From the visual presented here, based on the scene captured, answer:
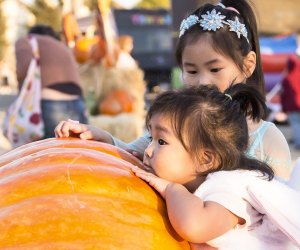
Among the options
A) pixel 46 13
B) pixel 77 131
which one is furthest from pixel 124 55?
pixel 46 13

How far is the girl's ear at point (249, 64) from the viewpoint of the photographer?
269 centimetres

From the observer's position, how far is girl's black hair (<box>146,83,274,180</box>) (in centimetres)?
177

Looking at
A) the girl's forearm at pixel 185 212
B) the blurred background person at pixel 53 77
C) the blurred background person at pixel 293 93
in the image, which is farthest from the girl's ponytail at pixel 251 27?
the blurred background person at pixel 293 93

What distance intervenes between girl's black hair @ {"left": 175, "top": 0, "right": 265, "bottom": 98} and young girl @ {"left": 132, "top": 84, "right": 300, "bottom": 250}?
2.57ft

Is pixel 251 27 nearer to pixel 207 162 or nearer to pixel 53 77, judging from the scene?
pixel 207 162

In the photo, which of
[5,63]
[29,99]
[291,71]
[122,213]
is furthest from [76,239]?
[5,63]

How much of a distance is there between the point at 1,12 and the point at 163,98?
112 ft

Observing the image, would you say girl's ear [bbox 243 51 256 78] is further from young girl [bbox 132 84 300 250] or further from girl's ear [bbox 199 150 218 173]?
girl's ear [bbox 199 150 218 173]

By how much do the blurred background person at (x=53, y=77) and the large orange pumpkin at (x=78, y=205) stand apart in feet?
11.2

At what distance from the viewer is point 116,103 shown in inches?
391

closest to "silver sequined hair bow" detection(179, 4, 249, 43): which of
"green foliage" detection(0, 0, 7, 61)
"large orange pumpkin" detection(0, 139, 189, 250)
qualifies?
"large orange pumpkin" detection(0, 139, 189, 250)

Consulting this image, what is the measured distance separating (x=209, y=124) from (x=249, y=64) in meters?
1.01

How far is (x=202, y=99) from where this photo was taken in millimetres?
1827

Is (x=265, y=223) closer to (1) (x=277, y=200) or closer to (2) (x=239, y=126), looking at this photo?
(1) (x=277, y=200)
